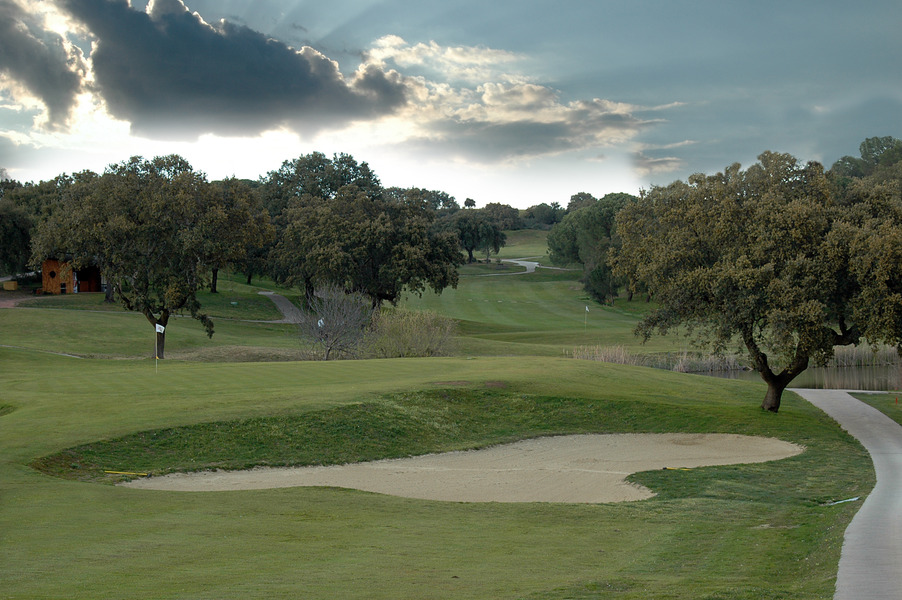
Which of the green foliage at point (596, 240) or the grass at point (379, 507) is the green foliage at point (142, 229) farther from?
the green foliage at point (596, 240)

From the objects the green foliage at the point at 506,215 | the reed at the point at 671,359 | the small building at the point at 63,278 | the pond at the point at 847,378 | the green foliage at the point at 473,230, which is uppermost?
the green foliage at the point at 506,215

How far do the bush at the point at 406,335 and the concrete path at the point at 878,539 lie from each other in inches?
964

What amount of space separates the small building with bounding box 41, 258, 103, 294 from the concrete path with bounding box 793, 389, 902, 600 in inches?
2490

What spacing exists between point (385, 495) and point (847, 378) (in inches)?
1438

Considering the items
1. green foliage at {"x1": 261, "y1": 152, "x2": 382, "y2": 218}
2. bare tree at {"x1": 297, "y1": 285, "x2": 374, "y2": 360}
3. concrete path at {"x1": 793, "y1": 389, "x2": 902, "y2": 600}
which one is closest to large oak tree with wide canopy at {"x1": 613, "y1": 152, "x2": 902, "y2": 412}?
concrete path at {"x1": 793, "y1": 389, "x2": 902, "y2": 600}

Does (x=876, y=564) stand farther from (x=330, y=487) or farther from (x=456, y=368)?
(x=456, y=368)

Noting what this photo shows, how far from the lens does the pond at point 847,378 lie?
3981 cm

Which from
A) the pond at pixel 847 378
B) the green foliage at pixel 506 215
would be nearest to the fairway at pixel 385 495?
the pond at pixel 847 378

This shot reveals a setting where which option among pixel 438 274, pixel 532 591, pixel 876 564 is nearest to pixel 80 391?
pixel 532 591

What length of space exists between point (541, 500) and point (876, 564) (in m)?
8.33

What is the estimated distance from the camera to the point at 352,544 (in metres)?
10.5

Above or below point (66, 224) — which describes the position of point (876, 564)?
below

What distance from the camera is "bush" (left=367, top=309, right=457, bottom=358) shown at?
42031mm

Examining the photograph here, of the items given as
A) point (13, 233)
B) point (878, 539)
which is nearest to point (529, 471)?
point (878, 539)
